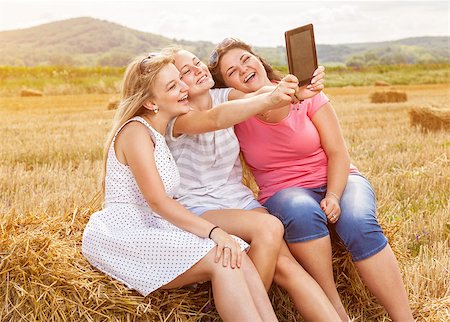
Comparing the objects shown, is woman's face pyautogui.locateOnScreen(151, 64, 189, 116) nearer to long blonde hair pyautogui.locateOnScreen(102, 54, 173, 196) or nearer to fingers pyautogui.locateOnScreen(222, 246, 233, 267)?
long blonde hair pyautogui.locateOnScreen(102, 54, 173, 196)

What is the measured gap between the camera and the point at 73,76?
24.6 metres

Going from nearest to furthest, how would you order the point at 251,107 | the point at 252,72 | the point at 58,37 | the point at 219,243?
the point at 219,243 → the point at 251,107 → the point at 252,72 → the point at 58,37

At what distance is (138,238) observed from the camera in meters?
3.30

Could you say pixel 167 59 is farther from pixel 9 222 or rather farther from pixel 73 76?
pixel 73 76

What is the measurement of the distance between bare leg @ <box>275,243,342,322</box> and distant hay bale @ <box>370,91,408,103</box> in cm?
1253

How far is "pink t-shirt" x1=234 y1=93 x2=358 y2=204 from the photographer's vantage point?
152 inches

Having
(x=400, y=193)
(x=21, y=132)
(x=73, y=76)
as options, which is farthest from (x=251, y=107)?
(x=73, y=76)

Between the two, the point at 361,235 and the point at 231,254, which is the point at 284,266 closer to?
the point at 231,254

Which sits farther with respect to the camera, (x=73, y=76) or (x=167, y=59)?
(x=73, y=76)

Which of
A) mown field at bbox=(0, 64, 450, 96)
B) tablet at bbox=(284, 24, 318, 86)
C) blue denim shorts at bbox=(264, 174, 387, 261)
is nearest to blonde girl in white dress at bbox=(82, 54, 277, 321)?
blue denim shorts at bbox=(264, 174, 387, 261)

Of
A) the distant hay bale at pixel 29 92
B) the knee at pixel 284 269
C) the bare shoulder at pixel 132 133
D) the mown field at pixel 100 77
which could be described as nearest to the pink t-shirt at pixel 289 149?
the knee at pixel 284 269

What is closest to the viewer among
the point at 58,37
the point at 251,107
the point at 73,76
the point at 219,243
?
the point at 219,243

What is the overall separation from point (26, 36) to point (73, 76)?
24.1m

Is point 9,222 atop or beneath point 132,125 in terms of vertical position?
beneath
